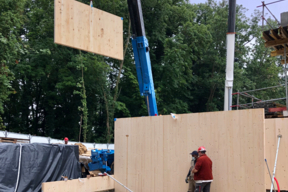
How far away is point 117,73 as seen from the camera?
1117 inches

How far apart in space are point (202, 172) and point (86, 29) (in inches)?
204

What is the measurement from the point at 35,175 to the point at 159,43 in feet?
73.6

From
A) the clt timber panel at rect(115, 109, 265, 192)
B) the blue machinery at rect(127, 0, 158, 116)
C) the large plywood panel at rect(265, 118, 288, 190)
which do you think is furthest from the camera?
the blue machinery at rect(127, 0, 158, 116)

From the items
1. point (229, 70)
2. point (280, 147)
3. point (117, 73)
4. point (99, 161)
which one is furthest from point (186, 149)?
point (117, 73)

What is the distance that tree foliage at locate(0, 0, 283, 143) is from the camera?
79.3 feet

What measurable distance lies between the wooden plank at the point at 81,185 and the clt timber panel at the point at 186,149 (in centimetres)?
39

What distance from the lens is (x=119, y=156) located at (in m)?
10.2

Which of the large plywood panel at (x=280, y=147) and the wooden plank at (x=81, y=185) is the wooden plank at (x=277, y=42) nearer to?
the large plywood panel at (x=280, y=147)

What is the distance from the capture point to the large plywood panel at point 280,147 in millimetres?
9016

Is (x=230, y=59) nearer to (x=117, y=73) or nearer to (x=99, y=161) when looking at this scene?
(x=99, y=161)

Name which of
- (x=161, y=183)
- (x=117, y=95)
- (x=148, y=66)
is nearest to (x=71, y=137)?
(x=117, y=95)

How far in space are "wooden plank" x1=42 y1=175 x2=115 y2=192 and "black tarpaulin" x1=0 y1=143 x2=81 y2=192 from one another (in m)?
0.59

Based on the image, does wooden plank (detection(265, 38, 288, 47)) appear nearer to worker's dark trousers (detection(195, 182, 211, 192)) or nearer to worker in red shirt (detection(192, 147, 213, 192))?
worker in red shirt (detection(192, 147, 213, 192))

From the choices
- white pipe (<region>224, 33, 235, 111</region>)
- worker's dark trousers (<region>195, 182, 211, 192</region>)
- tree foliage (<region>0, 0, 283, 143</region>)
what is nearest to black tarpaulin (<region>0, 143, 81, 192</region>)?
worker's dark trousers (<region>195, 182, 211, 192</region>)
